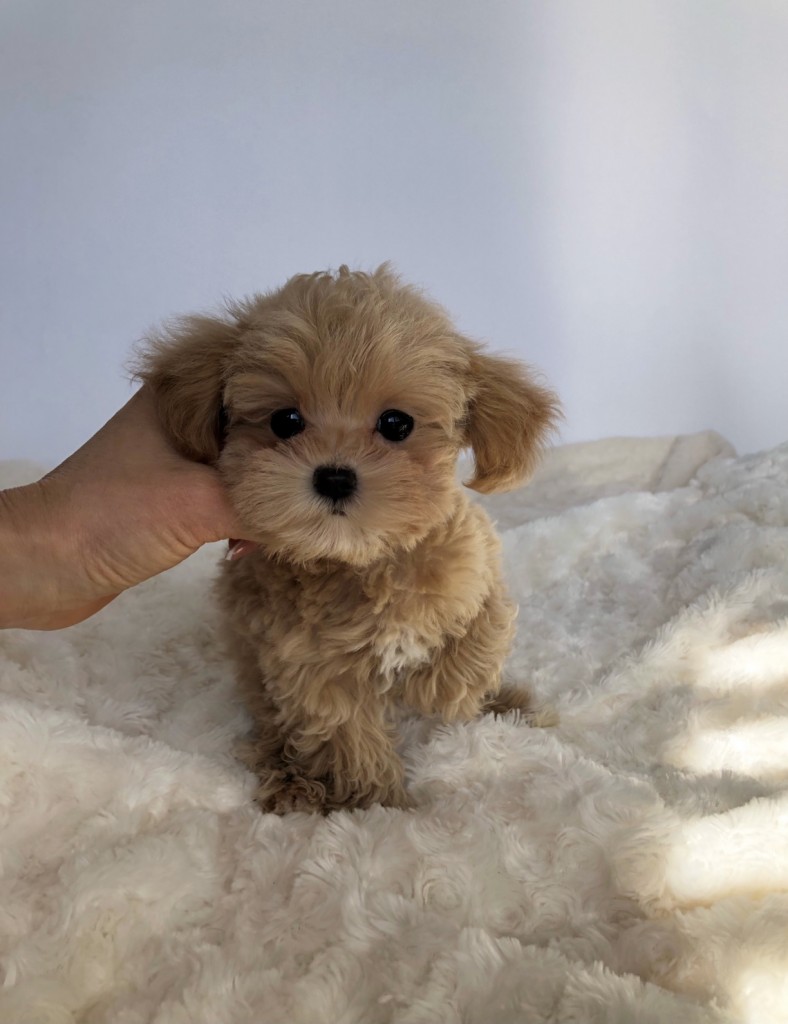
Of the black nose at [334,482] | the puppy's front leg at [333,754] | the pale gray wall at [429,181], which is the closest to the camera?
the black nose at [334,482]

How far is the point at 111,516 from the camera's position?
1301 millimetres

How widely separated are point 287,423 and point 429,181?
170 centimetres

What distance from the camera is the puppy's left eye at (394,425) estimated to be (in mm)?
1271

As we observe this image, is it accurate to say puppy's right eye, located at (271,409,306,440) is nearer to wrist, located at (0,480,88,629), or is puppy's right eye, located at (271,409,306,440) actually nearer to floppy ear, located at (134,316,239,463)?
floppy ear, located at (134,316,239,463)

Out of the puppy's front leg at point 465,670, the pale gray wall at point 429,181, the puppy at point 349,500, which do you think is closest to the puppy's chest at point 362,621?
the puppy at point 349,500

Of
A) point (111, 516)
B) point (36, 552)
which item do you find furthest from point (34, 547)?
point (111, 516)

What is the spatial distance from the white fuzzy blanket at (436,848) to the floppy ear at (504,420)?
0.49m

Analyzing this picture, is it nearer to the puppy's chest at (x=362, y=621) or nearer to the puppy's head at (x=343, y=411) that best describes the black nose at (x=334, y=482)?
the puppy's head at (x=343, y=411)

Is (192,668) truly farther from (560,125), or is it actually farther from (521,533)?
(560,125)

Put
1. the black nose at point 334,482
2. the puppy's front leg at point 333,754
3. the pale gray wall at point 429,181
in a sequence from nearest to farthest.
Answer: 1. the black nose at point 334,482
2. the puppy's front leg at point 333,754
3. the pale gray wall at point 429,181

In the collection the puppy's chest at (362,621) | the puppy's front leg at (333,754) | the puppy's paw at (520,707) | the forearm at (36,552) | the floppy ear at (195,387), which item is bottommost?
the puppy's paw at (520,707)

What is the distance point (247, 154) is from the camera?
2584 millimetres

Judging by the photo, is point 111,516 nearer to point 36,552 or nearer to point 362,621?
point 36,552

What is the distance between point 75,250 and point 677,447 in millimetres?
2110
